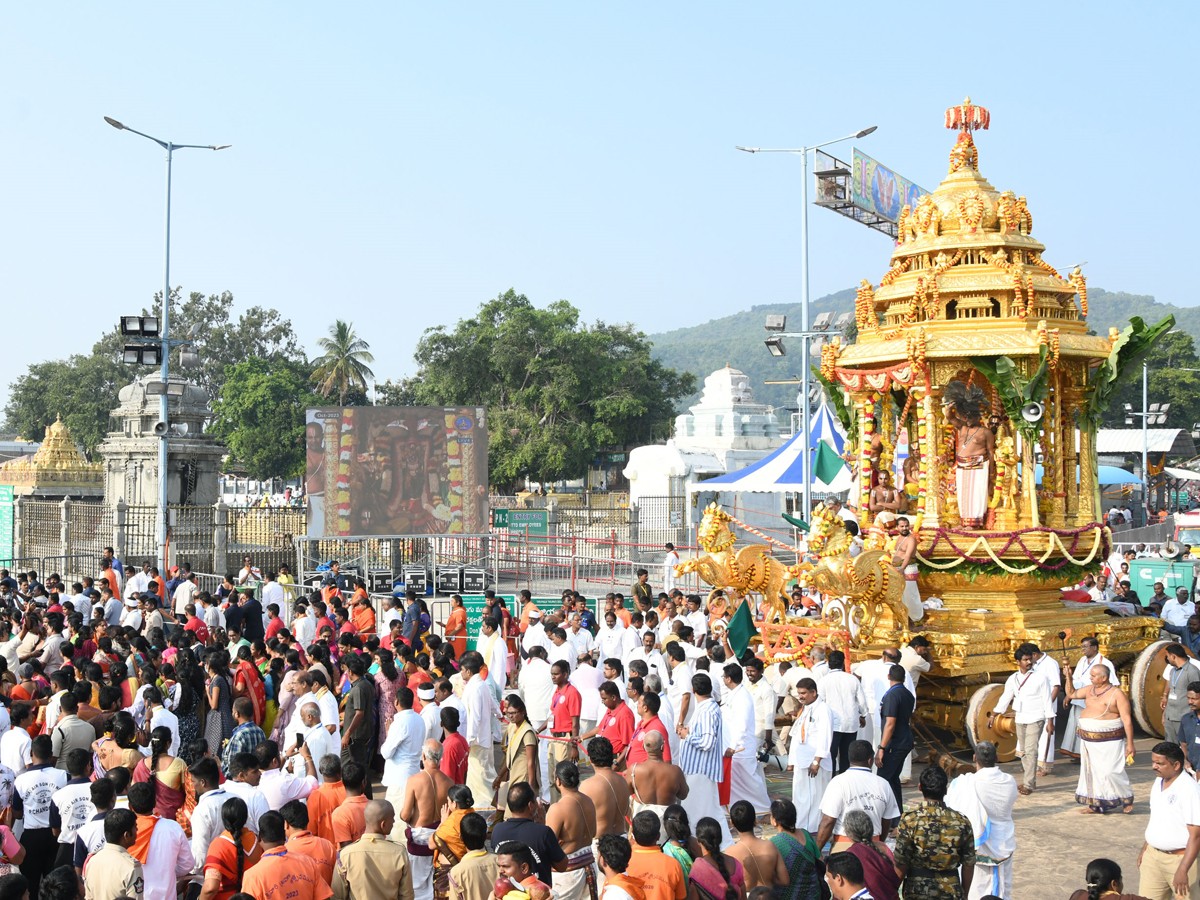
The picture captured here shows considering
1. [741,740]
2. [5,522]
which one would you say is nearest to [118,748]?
[741,740]

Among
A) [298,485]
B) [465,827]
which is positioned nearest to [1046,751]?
[465,827]

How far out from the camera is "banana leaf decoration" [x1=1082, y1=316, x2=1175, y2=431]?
42.7 feet

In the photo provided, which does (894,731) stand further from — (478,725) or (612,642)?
(612,642)

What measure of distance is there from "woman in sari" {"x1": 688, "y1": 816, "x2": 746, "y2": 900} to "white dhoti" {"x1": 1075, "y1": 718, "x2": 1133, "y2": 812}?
5349 mm

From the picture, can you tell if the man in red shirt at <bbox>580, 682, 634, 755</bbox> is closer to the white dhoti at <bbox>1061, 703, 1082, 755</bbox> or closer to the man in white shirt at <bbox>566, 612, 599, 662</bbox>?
the man in white shirt at <bbox>566, 612, 599, 662</bbox>

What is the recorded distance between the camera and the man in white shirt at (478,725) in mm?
10328

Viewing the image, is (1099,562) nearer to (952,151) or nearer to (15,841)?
(952,151)

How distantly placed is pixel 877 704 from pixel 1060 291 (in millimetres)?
5174

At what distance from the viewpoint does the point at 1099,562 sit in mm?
13242

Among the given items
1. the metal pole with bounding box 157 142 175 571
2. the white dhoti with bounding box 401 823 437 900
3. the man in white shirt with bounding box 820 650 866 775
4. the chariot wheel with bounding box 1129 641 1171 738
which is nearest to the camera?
the white dhoti with bounding box 401 823 437 900

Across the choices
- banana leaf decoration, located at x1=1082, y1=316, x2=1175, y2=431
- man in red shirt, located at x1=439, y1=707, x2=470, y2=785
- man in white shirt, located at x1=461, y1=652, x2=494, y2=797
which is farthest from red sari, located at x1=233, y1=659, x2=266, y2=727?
banana leaf decoration, located at x1=1082, y1=316, x2=1175, y2=431

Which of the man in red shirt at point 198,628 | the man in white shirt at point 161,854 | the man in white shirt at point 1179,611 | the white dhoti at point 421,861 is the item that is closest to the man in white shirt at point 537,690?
the white dhoti at point 421,861

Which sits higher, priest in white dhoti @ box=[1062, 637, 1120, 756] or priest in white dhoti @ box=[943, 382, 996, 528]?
priest in white dhoti @ box=[943, 382, 996, 528]

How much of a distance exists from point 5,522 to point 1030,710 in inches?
985
